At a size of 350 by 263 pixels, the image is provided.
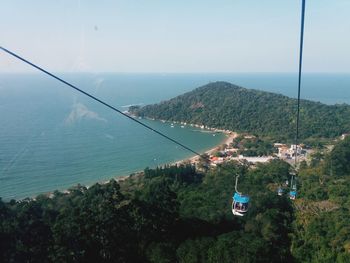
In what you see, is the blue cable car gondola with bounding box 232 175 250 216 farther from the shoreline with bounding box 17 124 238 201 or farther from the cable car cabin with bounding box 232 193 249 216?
the shoreline with bounding box 17 124 238 201

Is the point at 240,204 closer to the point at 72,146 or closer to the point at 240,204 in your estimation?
the point at 240,204

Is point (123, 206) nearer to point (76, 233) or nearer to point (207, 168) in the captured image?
point (76, 233)

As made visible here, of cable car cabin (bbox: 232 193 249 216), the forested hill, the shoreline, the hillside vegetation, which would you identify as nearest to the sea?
the shoreline

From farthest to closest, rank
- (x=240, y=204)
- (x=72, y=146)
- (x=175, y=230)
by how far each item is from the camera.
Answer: (x=72, y=146) < (x=175, y=230) < (x=240, y=204)

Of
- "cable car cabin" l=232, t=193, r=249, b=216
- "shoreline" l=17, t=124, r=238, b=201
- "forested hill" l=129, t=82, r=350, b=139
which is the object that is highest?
"cable car cabin" l=232, t=193, r=249, b=216

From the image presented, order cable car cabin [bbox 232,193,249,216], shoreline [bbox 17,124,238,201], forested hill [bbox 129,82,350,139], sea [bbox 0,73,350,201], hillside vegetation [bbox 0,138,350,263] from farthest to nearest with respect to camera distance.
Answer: forested hill [bbox 129,82,350,139] < sea [bbox 0,73,350,201] < shoreline [bbox 17,124,238,201] < hillside vegetation [bbox 0,138,350,263] < cable car cabin [bbox 232,193,249,216]

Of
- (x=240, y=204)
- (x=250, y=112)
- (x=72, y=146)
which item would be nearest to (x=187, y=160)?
(x=72, y=146)
